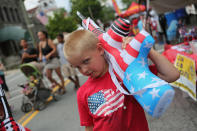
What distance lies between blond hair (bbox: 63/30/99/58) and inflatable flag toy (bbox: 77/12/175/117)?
4.2 inches

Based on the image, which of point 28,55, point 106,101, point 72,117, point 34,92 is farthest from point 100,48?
point 28,55

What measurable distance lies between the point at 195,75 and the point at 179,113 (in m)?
0.77

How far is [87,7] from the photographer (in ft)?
5.24

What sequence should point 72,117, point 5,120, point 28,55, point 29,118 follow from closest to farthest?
point 5,120 < point 72,117 < point 29,118 < point 28,55

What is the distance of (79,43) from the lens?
3.84 ft

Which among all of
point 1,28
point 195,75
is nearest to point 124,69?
point 195,75

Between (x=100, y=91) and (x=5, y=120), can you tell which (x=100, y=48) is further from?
(x=5, y=120)

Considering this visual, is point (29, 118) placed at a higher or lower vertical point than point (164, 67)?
lower

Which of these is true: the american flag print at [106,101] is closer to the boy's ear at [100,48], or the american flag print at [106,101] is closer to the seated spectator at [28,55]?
the boy's ear at [100,48]

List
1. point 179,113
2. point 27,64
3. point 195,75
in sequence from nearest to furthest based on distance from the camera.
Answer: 1. point 195,75
2. point 179,113
3. point 27,64

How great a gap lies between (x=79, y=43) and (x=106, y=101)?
1.55ft

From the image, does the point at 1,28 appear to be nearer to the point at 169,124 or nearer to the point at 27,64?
the point at 27,64

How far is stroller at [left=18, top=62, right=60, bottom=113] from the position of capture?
17.3 ft

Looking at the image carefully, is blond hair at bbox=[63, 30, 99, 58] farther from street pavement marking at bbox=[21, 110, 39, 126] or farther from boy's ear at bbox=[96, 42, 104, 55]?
street pavement marking at bbox=[21, 110, 39, 126]
